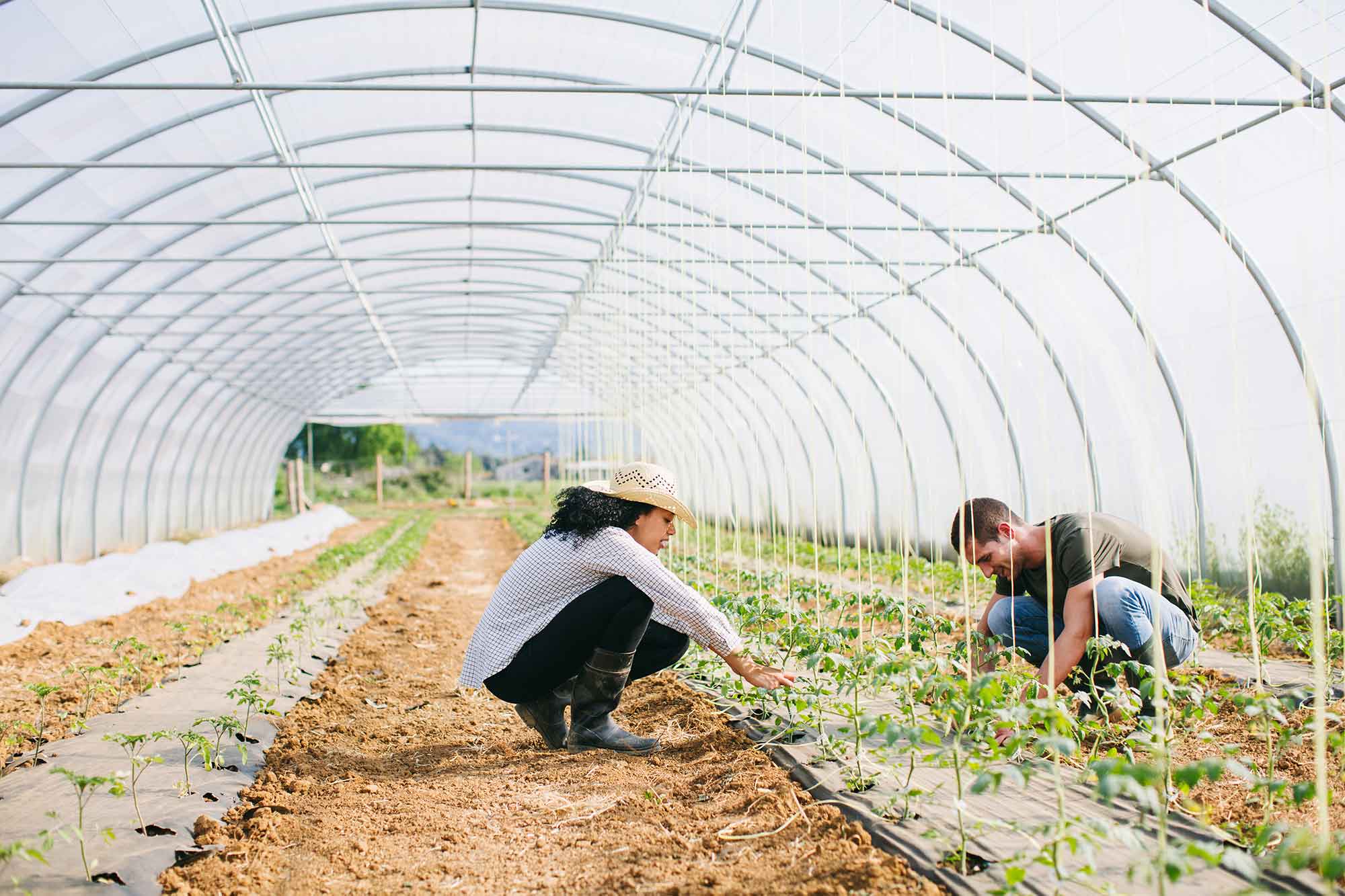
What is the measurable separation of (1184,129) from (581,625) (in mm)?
5229

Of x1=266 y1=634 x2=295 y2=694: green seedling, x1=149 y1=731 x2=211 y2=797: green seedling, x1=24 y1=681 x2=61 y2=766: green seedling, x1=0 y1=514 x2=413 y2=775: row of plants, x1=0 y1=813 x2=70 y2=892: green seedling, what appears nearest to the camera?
x1=0 y1=813 x2=70 y2=892: green seedling

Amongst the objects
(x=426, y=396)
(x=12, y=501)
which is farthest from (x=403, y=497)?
(x=12, y=501)

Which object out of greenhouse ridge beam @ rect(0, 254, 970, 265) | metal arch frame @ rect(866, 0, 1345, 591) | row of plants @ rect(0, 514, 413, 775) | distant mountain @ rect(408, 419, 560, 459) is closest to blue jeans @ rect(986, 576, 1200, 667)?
metal arch frame @ rect(866, 0, 1345, 591)

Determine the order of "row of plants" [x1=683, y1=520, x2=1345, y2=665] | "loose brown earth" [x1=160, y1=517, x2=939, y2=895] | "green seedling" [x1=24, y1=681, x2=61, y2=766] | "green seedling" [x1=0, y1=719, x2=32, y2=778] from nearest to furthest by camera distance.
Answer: "loose brown earth" [x1=160, y1=517, x2=939, y2=895] → "green seedling" [x1=0, y1=719, x2=32, y2=778] → "green seedling" [x1=24, y1=681, x2=61, y2=766] → "row of plants" [x1=683, y1=520, x2=1345, y2=665]

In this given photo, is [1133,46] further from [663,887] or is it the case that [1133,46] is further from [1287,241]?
[663,887]

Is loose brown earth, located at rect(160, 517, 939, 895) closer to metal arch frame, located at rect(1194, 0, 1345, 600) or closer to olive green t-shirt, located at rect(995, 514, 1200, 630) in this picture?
olive green t-shirt, located at rect(995, 514, 1200, 630)

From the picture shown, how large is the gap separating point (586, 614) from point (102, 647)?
515cm

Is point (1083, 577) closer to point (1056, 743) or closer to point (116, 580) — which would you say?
point (1056, 743)

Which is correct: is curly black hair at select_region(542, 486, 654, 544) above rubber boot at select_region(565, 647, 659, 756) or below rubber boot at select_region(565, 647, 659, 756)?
above

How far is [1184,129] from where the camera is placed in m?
6.38

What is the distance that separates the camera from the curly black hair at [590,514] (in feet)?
12.8

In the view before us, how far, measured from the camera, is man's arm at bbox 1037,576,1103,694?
11.4 ft

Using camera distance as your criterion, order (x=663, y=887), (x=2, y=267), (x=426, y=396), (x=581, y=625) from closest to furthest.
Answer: (x=663, y=887) → (x=581, y=625) → (x=2, y=267) → (x=426, y=396)

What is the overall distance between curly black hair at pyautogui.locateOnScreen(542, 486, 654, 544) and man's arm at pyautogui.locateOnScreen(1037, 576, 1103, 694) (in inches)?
63.8
